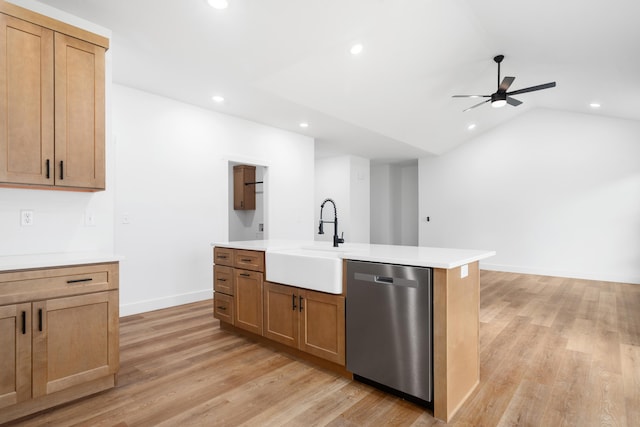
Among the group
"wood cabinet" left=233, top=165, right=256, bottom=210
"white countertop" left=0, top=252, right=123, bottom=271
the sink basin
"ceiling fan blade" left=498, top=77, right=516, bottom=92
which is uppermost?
"ceiling fan blade" left=498, top=77, right=516, bottom=92

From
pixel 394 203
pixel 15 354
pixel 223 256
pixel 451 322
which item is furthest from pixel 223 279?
pixel 394 203

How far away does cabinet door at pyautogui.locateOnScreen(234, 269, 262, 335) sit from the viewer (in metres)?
2.90

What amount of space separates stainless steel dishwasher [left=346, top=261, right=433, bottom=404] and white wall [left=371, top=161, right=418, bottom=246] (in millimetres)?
7432

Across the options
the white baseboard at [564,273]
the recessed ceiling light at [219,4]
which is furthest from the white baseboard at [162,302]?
the white baseboard at [564,273]

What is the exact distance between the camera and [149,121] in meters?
4.04

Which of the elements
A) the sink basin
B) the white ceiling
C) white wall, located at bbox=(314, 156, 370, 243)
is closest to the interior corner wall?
white wall, located at bbox=(314, 156, 370, 243)

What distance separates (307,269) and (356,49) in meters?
2.47

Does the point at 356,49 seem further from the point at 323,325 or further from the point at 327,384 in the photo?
the point at 327,384

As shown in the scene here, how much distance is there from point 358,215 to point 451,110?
335cm

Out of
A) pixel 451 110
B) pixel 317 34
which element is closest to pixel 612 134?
pixel 451 110

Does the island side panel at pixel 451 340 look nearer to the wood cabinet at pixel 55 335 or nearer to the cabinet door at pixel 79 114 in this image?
the wood cabinet at pixel 55 335

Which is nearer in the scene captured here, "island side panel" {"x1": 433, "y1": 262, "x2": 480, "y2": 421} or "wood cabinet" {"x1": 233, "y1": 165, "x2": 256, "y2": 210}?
"island side panel" {"x1": 433, "y1": 262, "x2": 480, "y2": 421}

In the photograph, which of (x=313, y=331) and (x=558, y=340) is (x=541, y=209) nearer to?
(x=558, y=340)

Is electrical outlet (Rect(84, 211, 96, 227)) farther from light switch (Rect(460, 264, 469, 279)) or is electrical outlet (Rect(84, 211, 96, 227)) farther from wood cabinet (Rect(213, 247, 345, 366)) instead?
light switch (Rect(460, 264, 469, 279))
